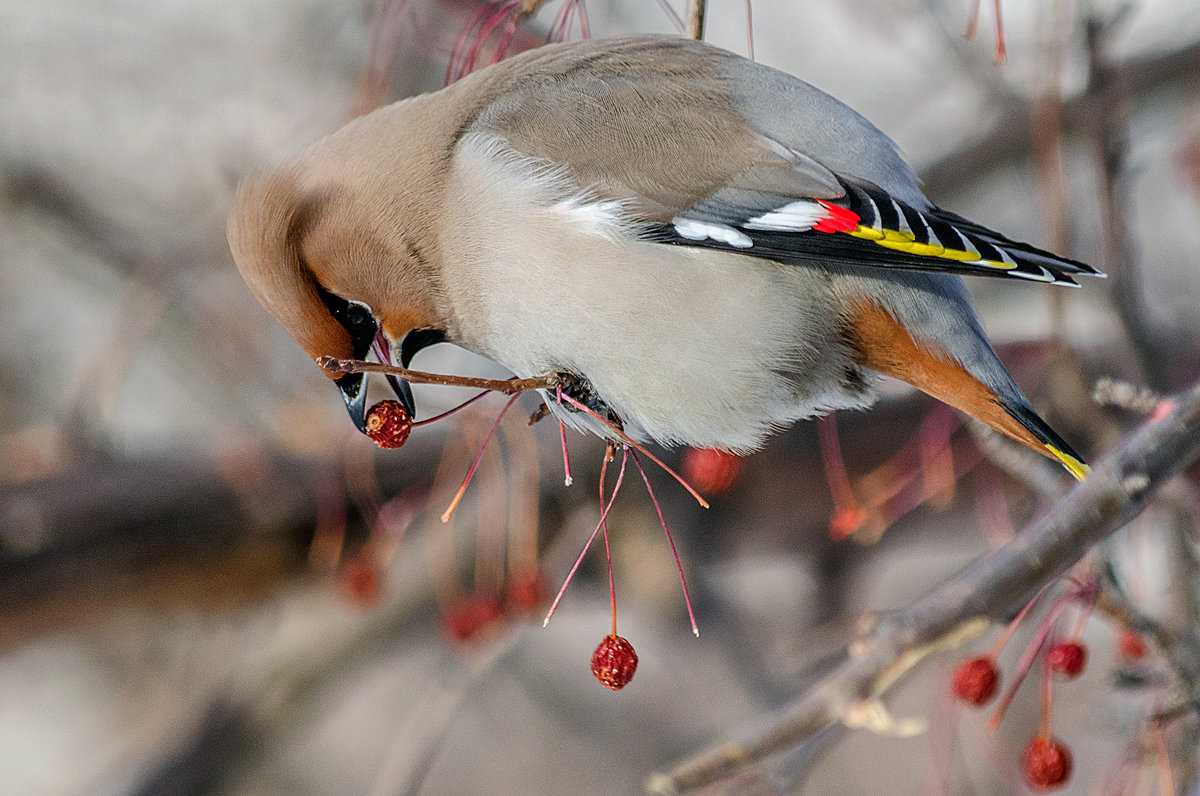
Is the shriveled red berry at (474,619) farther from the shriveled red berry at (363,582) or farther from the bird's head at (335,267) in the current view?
the bird's head at (335,267)

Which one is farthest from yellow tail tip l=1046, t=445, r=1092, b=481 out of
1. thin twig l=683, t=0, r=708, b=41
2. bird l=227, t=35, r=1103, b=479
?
thin twig l=683, t=0, r=708, b=41

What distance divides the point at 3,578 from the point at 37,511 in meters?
0.26

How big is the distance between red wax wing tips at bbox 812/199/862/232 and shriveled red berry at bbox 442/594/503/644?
1626 millimetres

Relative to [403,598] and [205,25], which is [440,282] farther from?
Result: [205,25]

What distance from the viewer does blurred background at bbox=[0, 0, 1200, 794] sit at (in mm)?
2980

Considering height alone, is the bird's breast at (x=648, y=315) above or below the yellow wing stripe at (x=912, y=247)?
below

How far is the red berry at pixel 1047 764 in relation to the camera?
2119 millimetres

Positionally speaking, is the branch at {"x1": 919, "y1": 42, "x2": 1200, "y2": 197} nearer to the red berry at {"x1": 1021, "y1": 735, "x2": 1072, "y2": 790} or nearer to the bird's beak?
the red berry at {"x1": 1021, "y1": 735, "x2": 1072, "y2": 790}

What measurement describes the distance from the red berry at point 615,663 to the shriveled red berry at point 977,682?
2.20ft

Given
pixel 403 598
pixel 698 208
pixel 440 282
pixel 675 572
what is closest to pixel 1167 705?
pixel 698 208

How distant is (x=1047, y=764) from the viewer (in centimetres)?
212

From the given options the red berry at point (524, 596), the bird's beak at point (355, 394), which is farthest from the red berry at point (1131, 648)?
the bird's beak at point (355, 394)

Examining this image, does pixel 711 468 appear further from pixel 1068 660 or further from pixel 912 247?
pixel 912 247

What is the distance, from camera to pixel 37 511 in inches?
146
